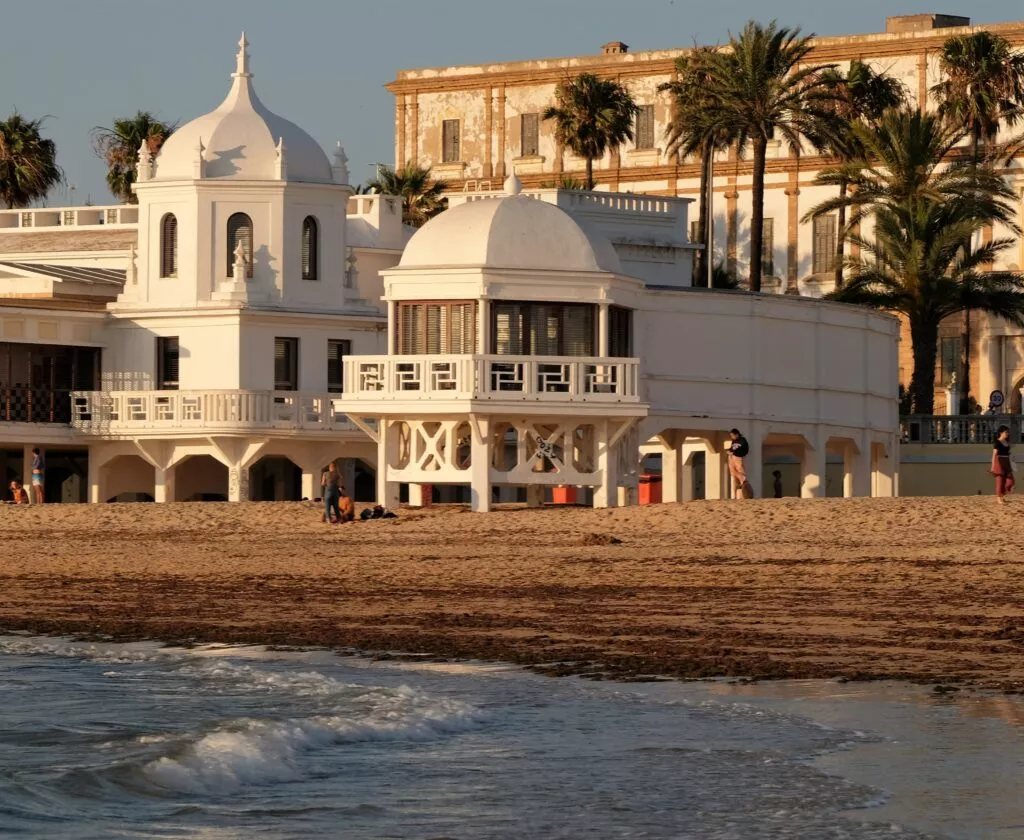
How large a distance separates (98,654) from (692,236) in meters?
71.1

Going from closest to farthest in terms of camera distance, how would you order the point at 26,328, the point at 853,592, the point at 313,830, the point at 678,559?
the point at 313,830, the point at 853,592, the point at 678,559, the point at 26,328

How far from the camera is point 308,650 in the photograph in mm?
23922

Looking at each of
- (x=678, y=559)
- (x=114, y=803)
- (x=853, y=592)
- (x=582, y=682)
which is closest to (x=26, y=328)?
(x=678, y=559)

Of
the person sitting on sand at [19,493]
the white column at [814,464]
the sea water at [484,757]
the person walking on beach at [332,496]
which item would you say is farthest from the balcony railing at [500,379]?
the sea water at [484,757]

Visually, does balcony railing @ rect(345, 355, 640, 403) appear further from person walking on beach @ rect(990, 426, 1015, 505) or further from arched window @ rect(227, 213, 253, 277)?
arched window @ rect(227, 213, 253, 277)

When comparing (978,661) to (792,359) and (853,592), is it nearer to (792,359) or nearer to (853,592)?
(853,592)

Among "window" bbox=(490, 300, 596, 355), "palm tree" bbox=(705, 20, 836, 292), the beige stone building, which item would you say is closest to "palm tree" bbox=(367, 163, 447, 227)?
the beige stone building

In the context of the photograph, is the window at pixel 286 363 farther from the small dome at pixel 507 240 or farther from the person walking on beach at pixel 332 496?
the person walking on beach at pixel 332 496

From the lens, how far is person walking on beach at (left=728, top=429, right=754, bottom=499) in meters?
40.0

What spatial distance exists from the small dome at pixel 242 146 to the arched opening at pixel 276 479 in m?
5.86

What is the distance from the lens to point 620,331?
4062 centimetres

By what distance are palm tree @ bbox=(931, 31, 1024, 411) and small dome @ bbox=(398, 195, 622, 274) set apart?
40.7m

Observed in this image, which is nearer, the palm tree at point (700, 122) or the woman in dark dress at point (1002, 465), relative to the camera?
the woman in dark dress at point (1002, 465)

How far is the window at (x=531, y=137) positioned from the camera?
101 meters
